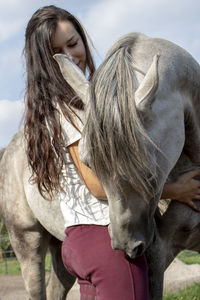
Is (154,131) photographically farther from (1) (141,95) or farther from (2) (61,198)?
(2) (61,198)

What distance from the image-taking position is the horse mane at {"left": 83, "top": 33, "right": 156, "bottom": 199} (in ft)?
6.31

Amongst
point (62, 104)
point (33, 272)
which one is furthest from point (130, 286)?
point (33, 272)

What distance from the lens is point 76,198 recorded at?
8.09 ft

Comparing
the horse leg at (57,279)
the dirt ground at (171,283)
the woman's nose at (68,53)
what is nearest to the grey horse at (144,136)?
the woman's nose at (68,53)

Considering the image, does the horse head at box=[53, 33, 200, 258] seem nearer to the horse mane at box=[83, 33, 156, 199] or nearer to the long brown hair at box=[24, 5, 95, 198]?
the horse mane at box=[83, 33, 156, 199]

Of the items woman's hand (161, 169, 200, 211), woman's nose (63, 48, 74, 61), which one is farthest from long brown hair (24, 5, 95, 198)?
woman's hand (161, 169, 200, 211)

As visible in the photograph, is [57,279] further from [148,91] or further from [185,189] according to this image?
[148,91]

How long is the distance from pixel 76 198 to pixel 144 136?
687 millimetres

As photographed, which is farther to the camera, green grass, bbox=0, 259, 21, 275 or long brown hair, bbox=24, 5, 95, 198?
green grass, bbox=0, 259, 21, 275

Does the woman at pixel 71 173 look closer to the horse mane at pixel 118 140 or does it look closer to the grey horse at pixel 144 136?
the grey horse at pixel 144 136

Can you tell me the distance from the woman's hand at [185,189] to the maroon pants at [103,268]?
480 mm

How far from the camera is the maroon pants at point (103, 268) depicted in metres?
2.13

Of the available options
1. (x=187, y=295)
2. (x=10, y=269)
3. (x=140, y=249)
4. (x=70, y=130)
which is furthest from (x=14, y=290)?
(x=10, y=269)

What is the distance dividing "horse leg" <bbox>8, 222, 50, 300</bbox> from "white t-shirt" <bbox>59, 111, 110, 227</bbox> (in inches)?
59.5
